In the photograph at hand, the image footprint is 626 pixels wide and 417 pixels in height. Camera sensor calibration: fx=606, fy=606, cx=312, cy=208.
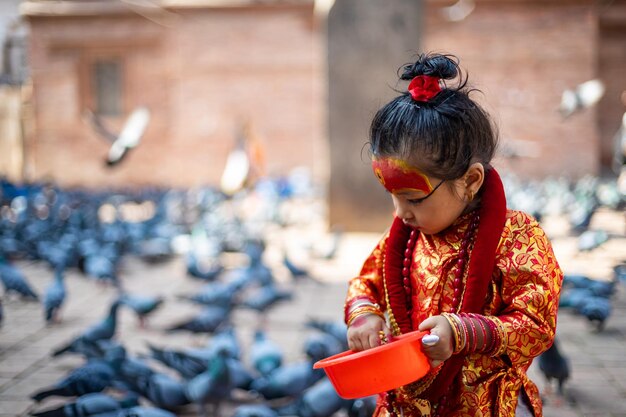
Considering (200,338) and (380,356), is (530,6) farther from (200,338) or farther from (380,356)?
(380,356)

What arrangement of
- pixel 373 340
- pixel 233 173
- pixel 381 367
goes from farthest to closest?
1. pixel 233 173
2. pixel 373 340
3. pixel 381 367

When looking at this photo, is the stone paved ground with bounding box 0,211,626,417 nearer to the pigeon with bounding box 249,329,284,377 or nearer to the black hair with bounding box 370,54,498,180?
the pigeon with bounding box 249,329,284,377

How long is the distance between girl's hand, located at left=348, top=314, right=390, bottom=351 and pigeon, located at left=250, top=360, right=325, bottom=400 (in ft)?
4.45

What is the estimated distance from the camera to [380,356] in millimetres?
1407

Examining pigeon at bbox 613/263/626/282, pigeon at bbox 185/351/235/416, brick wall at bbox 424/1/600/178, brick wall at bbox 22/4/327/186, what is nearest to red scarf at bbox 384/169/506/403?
pigeon at bbox 185/351/235/416

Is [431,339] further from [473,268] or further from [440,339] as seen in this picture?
[473,268]

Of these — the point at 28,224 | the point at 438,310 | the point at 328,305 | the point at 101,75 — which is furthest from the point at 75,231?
the point at 101,75


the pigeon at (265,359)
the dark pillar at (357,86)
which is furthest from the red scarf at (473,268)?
the dark pillar at (357,86)

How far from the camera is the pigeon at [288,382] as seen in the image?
297 cm

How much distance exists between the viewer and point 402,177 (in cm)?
152

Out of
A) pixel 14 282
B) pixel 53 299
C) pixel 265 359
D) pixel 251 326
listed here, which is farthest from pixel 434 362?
pixel 14 282

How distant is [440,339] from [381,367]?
0.51ft

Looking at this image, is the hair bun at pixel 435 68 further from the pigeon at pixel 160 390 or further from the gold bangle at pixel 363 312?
the pigeon at pixel 160 390

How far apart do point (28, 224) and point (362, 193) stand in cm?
471
